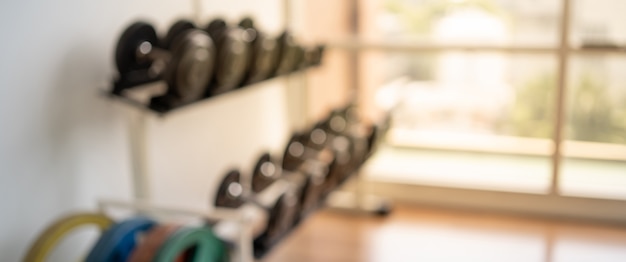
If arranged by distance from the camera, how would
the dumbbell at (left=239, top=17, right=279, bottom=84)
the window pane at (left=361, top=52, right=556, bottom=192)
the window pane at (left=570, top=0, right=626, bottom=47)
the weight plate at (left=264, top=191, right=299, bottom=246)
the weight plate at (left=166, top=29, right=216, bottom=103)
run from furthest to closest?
the window pane at (left=361, top=52, right=556, bottom=192)
the window pane at (left=570, top=0, right=626, bottom=47)
the dumbbell at (left=239, top=17, right=279, bottom=84)
the weight plate at (left=264, top=191, right=299, bottom=246)
the weight plate at (left=166, top=29, right=216, bottom=103)

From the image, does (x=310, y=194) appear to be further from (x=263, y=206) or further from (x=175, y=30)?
(x=175, y=30)

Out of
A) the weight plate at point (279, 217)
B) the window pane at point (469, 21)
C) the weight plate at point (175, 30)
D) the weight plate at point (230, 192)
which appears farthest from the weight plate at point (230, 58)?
the window pane at point (469, 21)

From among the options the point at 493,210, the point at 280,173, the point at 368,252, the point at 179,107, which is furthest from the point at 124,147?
the point at 493,210

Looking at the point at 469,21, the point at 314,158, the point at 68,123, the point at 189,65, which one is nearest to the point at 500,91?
the point at 469,21

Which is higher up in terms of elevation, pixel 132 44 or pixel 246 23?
pixel 246 23

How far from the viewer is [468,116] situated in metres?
3.27

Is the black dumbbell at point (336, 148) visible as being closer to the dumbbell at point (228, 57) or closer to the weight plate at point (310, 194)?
the weight plate at point (310, 194)

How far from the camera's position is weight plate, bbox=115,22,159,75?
1.86 m

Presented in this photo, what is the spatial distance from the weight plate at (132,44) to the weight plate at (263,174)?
492 millimetres

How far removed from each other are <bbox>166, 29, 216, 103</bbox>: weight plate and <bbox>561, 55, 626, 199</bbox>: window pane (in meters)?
1.66

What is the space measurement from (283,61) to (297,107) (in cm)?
74

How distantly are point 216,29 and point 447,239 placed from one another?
1.30m

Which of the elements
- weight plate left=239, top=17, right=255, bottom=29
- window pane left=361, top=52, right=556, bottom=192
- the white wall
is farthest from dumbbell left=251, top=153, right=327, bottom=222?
window pane left=361, top=52, right=556, bottom=192

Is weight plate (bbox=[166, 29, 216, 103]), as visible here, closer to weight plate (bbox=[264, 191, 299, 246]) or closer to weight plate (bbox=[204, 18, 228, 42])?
weight plate (bbox=[204, 18, 228, 42])
